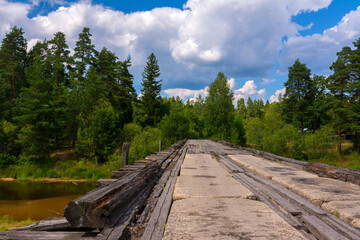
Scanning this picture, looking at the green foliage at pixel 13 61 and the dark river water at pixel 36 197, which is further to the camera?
the green foliage at pixel 13 61

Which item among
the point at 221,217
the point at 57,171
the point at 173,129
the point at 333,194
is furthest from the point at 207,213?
the point at 57,171

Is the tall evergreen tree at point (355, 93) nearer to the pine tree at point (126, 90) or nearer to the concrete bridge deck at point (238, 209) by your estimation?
the concrete bridge deck at point (238, 209)

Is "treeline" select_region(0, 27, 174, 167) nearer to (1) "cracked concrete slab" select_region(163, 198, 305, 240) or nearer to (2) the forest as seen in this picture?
(2) the forest

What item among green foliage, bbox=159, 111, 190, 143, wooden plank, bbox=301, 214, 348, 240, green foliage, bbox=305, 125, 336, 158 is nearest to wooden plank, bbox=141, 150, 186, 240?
wooden plank, bbox=301, 214, 348, 240

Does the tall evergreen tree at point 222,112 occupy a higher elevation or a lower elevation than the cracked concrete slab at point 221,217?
higher

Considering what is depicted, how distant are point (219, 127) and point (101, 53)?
3010 cm

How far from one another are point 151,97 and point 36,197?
30.4 m

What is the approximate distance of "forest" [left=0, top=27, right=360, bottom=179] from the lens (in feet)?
99.0

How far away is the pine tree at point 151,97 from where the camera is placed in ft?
151

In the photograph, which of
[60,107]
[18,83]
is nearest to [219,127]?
[60,107]

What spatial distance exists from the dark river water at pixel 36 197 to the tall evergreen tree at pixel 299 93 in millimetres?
38710

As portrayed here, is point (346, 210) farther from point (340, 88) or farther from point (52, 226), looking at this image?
point (340, 88)

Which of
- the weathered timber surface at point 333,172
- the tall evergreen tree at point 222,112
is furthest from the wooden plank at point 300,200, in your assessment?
the tall evergreen tree at point 222,112

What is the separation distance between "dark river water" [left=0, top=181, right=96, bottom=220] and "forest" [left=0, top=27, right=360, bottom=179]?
328cm
